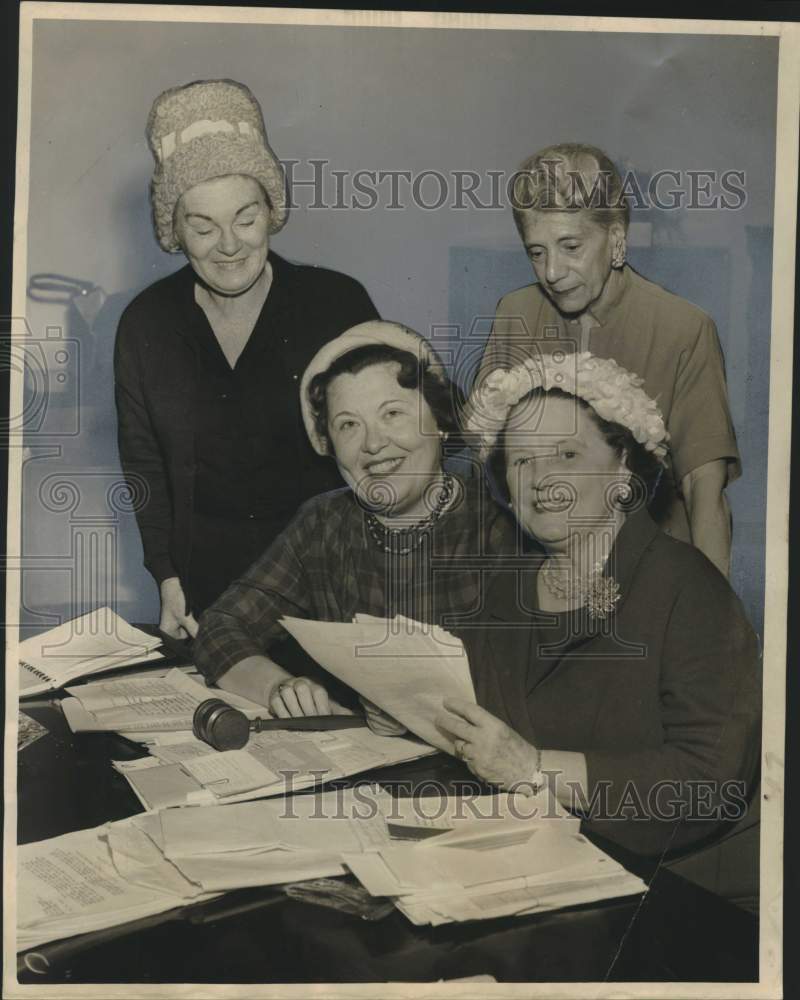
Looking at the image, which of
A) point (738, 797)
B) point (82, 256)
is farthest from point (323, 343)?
point (738, 797)

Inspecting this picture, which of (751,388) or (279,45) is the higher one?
(279,45)

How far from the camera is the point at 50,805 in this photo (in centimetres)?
186

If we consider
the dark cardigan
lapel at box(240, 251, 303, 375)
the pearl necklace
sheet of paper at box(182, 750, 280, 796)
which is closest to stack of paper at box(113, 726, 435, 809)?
sheet of paper at box(182, 750, 280, 796)

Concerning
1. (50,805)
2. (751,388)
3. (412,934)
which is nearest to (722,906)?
(412,934)

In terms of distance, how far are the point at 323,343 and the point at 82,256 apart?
0.51 meters

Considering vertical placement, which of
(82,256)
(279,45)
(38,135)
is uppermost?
(279,45)

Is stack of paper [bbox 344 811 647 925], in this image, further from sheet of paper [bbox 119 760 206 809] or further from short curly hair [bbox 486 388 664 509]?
short curly hair [bbox 486 388 664 509]

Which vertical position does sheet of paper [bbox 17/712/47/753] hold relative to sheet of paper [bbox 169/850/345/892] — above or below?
above

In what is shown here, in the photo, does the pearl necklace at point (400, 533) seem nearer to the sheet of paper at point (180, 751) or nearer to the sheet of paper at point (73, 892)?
the sheet of paper at point (180, 751)

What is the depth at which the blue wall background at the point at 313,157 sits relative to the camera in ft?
6.17

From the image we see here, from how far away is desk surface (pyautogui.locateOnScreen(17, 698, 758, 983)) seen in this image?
1766mm

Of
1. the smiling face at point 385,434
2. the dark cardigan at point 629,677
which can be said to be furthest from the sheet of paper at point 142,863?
the smiling face at point 385,434

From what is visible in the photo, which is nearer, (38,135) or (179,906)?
(179,906)

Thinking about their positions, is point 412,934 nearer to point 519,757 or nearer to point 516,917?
point 516,917
